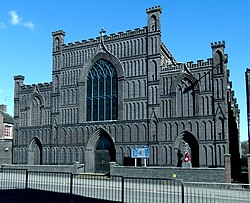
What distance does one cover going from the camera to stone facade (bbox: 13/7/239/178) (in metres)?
33.3

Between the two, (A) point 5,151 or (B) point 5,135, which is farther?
(B) point 5,135

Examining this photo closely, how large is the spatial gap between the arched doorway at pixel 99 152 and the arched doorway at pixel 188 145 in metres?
7.75

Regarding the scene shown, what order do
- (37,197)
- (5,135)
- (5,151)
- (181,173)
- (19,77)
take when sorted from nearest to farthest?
(37,197), (181,173), (19,77), (5,151), (5,135)

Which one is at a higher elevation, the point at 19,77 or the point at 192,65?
the point at 19,77

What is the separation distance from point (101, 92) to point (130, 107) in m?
4.59

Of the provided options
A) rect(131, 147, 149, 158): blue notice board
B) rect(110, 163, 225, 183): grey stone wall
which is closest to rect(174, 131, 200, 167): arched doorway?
rect(131, 147, 149, 158): blue notice board

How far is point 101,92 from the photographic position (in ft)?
131

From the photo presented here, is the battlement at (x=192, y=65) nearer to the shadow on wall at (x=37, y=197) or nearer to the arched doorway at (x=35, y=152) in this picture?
the arched doorway at (x=35, y=152)

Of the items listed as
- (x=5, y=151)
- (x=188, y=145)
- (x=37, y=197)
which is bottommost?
(x=37, y=197)

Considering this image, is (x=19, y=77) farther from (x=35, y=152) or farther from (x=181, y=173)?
(x=181, y=173)

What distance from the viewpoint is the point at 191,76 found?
3447 centimetres

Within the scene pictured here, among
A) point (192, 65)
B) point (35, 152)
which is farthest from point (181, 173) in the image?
point (35, 152)

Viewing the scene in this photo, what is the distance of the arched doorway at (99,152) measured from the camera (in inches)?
1522

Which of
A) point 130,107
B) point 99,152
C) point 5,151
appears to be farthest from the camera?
point 5,151
